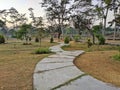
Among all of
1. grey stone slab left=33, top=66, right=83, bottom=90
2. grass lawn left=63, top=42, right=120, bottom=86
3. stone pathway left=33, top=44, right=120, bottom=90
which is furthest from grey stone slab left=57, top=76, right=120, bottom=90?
grass lawn left=63, top=42, right=120, bottom=86

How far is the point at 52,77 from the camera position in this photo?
4.27 metres

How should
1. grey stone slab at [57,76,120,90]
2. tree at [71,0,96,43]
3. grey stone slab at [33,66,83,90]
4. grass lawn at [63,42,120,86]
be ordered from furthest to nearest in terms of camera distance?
tree at [71,0,96,43]
grass lawn at [63,42,120,86]
grey stone slab at [33,66,83,90]
grey stone slab at [57,76,120,90]

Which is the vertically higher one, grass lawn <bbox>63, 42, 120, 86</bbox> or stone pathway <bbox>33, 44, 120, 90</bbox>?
stone pathway <bbox>33, 44, 120, 90</bbox>

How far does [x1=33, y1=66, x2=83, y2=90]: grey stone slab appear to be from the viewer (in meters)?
3.71

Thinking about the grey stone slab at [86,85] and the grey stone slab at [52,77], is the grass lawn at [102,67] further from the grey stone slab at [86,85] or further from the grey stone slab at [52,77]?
the grey stone slab at [52,77]

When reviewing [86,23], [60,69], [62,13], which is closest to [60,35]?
[62,13]

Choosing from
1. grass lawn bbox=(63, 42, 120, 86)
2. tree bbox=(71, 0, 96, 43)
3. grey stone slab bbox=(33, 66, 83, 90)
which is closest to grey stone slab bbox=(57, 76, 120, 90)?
grey stone slab bbox=(33, 66, 83, 90)

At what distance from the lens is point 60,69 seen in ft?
16.8

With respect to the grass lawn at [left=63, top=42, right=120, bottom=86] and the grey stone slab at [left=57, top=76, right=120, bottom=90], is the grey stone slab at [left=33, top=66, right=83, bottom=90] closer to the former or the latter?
the grey stone slab at [left=57, top=76, right=120, bottom=90]

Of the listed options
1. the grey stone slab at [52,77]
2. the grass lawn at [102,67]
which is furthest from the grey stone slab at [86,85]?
the grass lawn at [102,67]

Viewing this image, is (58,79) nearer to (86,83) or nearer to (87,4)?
(86,83)

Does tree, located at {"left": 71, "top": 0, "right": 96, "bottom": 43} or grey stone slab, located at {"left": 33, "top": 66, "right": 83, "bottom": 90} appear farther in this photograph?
tree, located at {"left": 71, "top": 0, "right": 96, "bottom": 43}

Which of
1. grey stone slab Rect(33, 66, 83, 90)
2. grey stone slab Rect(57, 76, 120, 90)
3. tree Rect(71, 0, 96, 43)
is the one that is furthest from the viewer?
tree Rect(71, 0, 96, 43)

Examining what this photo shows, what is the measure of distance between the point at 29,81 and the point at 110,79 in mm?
1746
